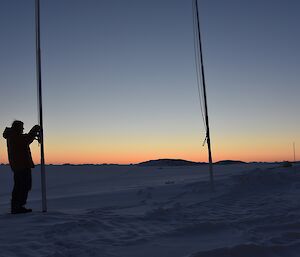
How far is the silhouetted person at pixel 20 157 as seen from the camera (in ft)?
26.1

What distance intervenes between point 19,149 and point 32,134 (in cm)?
40

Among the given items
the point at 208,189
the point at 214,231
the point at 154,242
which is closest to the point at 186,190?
the point at 208,189

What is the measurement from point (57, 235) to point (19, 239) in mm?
484

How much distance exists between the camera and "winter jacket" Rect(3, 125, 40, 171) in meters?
8.00

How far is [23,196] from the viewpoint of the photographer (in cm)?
793

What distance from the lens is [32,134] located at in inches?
314

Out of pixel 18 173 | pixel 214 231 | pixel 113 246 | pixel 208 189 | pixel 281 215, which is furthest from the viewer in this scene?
pixel 208 189

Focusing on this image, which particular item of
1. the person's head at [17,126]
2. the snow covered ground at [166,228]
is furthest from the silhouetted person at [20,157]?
the snow covered ground at [166,228]

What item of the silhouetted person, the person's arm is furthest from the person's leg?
the person's arm

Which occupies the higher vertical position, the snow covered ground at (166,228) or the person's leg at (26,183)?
the person's leg at (26,183)

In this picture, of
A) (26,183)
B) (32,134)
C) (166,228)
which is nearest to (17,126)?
(32,134)

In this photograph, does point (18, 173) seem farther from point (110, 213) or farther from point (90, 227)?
point (90, 227)

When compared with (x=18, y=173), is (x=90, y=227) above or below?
below

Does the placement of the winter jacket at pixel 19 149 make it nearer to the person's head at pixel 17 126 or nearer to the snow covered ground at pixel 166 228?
the person's head at pixel 17 126
